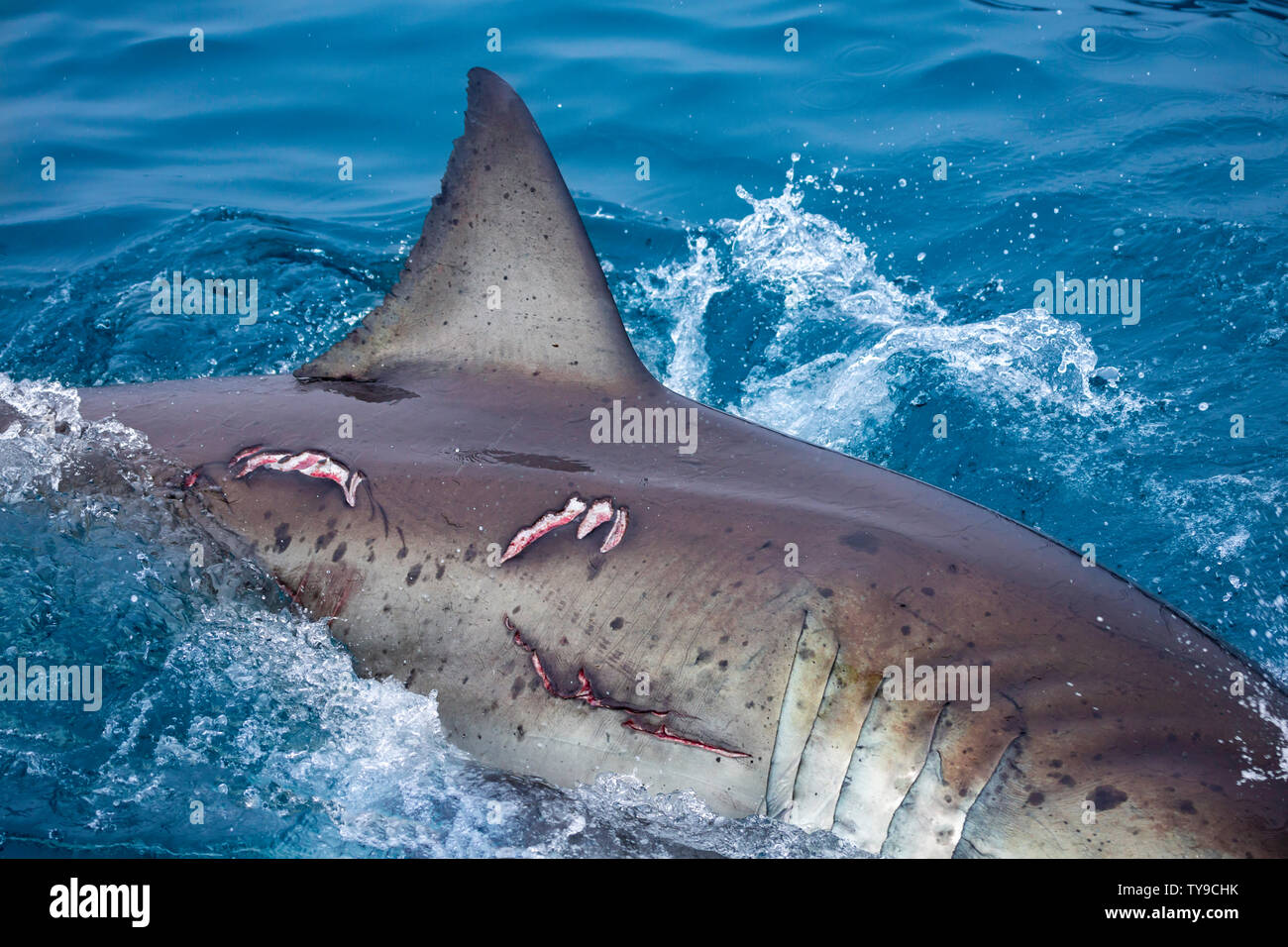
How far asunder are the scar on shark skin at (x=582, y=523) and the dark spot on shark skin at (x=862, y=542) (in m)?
0.54

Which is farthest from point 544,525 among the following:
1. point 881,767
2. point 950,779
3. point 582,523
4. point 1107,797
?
point 1107,797

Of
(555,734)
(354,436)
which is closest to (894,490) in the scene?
(555,734)

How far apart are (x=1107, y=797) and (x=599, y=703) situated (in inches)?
43.5

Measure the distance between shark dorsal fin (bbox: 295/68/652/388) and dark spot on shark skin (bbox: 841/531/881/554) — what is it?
0.84m

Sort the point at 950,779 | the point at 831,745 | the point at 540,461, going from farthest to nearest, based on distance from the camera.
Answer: the point at 540,461
the point at 831,745
the point at 950,779

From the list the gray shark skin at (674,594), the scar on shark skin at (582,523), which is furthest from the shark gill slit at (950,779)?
the scar on shark skin at (582,523)

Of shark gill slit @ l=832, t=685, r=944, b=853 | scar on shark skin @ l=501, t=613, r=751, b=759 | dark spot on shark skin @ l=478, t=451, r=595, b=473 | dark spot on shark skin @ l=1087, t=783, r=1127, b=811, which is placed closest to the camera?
dark spot on shark skin @ l=1087, t=783, r=1127, b=811

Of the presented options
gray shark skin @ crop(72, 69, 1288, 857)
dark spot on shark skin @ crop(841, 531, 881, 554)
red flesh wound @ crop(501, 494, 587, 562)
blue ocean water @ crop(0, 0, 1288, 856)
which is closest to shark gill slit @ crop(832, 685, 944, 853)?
gray shark skin @ crop(72, 69, 1288, 857)

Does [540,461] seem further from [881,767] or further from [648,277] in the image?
[648,277]

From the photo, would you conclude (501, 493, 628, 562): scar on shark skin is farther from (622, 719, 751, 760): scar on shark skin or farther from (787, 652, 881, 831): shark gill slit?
(787, 652, 881, 831): shark gill slit

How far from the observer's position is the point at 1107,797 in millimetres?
2191

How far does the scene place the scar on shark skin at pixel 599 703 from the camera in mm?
2449

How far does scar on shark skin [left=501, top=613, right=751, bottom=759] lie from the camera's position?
2449 millimetres
